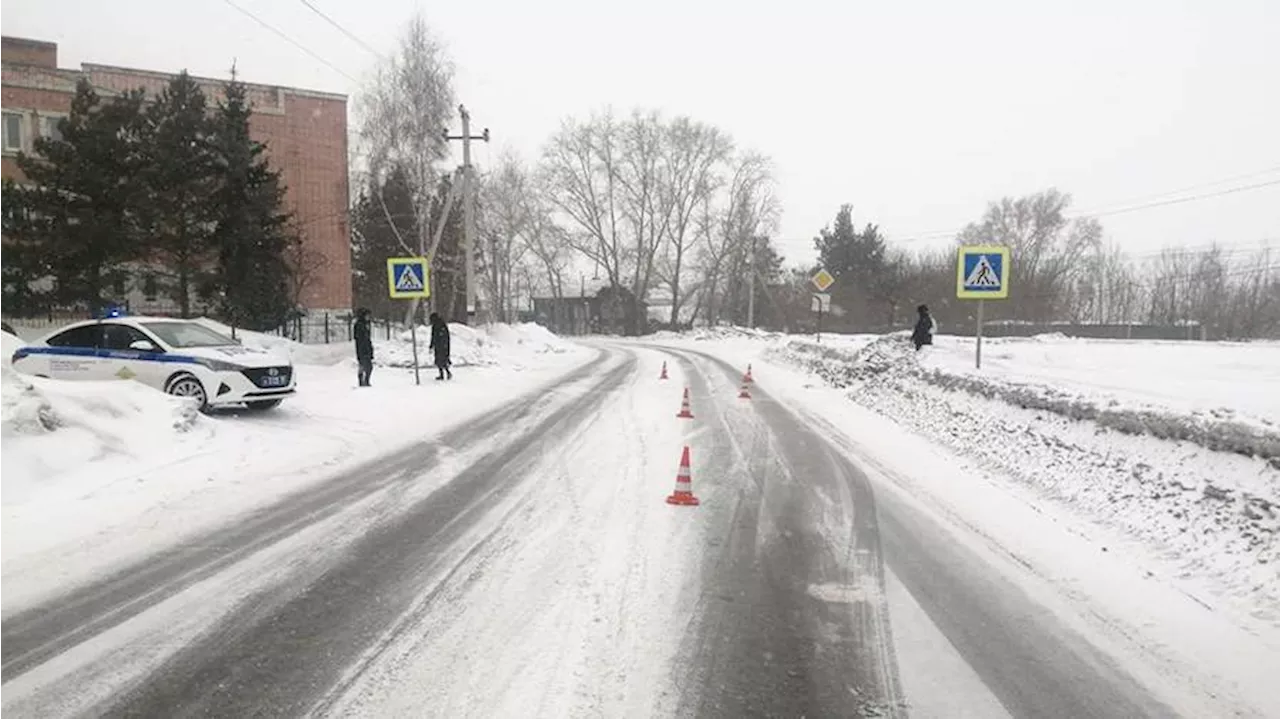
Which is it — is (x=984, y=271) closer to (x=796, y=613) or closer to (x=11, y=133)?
(x=796, y=613)

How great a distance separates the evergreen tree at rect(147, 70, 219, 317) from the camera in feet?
89.5

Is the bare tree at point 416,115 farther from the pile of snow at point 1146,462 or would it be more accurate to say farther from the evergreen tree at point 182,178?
the pile of snow at point 1146,462

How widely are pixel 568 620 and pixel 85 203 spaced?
28624mm

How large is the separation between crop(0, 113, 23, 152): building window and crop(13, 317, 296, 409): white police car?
28245 millimetres

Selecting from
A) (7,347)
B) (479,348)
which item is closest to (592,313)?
(479,348)

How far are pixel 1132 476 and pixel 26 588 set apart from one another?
353 inches

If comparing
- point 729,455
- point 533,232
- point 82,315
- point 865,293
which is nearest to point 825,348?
point 729,455

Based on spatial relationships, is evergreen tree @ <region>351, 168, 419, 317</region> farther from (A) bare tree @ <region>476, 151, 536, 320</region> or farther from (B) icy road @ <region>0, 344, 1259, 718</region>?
(B) icy road @ <region>0, 344, 1259, 718</region>

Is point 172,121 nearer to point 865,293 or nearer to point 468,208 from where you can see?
point 468,208

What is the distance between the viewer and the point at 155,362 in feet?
40.1

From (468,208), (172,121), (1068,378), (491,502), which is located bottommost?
(491,502)

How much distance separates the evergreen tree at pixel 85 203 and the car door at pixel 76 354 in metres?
16.5

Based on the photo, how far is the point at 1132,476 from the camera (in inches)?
309

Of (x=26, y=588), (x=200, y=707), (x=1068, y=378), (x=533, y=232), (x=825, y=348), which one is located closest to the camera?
(x=200, y=707)
